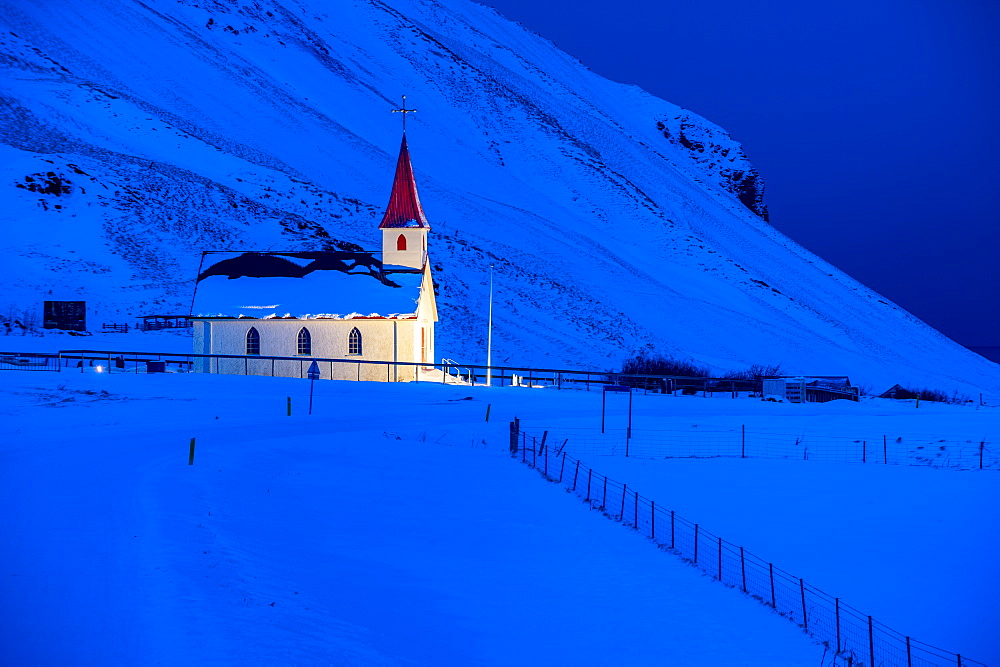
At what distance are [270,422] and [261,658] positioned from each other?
1959 centimetres

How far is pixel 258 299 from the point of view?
47.9m

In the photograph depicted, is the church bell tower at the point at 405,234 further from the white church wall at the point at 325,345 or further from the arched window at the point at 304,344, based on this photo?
the arched window at the point at 304,344

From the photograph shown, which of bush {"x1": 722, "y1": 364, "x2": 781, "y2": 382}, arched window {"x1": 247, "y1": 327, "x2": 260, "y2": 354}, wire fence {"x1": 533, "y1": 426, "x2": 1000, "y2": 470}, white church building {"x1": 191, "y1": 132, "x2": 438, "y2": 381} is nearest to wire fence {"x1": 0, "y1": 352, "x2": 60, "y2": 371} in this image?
white church building {"x1": 191, "y1": 132, "x2": 438, "y2": 381}

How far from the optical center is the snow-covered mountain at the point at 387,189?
8719 cm

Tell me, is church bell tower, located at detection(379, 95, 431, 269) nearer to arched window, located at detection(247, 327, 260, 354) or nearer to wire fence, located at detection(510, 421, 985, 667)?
arched window, located at detection(247, 327, 260, 354)

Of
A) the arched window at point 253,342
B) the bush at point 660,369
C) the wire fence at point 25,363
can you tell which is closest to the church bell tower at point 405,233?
the arched window at point 253,342

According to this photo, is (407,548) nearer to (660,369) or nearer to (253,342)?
(253,342)

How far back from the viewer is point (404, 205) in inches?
2055

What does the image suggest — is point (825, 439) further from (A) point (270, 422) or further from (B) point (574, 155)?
(B) point (574, 155)

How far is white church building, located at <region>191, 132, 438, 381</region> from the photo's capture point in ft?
154

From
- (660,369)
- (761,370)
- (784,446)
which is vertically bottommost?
(784,446)

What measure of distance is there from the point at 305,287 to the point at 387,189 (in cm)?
7562

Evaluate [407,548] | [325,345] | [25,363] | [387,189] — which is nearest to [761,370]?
[325,345]

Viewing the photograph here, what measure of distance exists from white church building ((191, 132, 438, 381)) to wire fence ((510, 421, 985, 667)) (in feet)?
65.9
